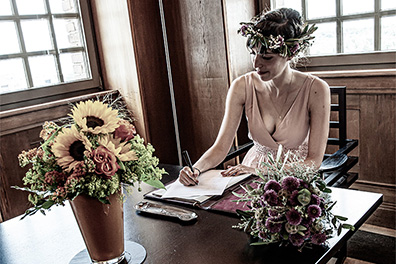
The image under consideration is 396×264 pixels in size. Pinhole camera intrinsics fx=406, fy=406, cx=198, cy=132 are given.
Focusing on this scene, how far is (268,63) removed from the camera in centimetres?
192

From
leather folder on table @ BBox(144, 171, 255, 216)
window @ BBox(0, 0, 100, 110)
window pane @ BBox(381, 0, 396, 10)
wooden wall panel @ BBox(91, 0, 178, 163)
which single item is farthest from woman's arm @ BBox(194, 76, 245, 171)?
window @ BBox(0, 0, 100, 110)

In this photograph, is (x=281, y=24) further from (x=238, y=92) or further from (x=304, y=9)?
(x=304, y=9)

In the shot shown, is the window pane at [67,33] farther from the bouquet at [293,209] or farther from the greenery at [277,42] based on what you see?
the bouquet at [293,209]

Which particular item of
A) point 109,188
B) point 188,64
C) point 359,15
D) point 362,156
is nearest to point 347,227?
point 109,188

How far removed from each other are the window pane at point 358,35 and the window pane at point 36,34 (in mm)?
2175

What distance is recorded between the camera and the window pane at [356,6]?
260 cm

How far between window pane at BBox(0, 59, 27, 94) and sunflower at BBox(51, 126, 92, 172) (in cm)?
216

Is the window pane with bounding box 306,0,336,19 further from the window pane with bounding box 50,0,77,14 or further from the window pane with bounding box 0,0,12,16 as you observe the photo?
the window pane with bounding box 0,0,12,16

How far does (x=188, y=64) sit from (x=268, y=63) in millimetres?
1377

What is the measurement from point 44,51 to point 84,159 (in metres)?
2.36

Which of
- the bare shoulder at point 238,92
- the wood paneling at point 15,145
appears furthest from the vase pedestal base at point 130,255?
the wood paneling at point 15,145

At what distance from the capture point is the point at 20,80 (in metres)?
2.97

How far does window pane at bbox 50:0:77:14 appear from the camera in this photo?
10.3 feet

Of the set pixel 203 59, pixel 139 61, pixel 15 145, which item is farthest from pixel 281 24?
pixel 15 145
